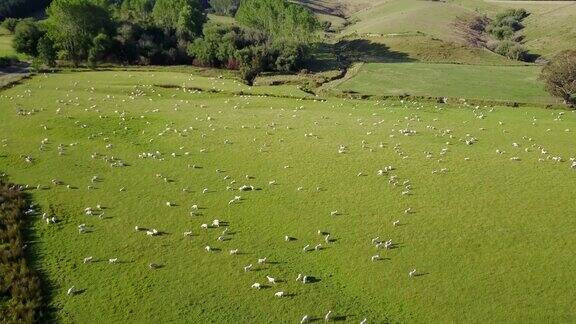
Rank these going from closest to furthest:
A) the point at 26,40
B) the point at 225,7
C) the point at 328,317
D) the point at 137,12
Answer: the point at 328,317
the point at 26,40
the point at 137,12
the point at 225,7

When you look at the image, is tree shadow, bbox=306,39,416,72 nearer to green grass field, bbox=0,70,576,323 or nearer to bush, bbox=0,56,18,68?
green grass field, bbox=0,70,576,323

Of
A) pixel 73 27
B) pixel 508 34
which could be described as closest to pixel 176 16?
pixel 73 27

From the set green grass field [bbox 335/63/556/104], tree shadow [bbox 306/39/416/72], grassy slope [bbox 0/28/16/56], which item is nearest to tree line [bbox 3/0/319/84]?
tree shadow [bbox 306/39/416/72]

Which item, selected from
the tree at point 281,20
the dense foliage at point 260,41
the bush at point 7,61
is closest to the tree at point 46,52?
the bush at point 7,61

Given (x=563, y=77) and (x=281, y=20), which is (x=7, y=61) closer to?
(x=281, y=20)

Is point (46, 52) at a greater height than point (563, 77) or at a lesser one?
greater

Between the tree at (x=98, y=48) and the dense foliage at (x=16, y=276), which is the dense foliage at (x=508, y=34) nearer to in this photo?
the tree at (x=98, y=48)

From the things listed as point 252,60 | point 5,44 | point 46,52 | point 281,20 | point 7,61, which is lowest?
point 7,61
